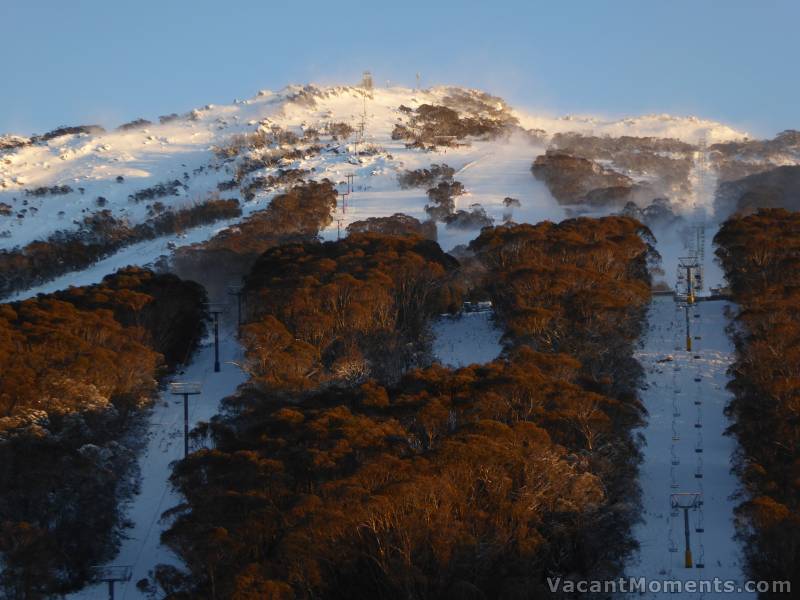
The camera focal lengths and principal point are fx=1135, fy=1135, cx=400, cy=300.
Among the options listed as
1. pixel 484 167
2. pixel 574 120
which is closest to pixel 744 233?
pixel 484 167

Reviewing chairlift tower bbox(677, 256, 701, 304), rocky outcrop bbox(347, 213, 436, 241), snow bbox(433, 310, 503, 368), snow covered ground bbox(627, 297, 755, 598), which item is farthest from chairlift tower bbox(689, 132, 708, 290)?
rocky outcrop bbox(347, 213, 436, 241)

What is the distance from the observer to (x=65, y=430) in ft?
95.6

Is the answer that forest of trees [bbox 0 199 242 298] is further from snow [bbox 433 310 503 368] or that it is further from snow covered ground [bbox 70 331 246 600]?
snow [bbox 433 310 503 368]

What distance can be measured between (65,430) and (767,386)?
1800cm

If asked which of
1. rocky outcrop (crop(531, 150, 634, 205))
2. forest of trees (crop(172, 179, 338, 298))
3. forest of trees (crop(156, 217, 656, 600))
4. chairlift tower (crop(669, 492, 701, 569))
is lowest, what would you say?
chairlift tower (crop(669, 492, 701, 569))

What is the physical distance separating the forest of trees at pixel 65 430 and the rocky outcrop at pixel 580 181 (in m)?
43.3

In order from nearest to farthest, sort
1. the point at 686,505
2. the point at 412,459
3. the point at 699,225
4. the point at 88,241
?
the point at 412,459
the point at 686,505
the point at 699,225
the point at 88,241

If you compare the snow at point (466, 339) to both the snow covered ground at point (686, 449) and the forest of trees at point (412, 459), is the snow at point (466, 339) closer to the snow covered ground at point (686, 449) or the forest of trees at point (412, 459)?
the forest of trees at point (412, 459)

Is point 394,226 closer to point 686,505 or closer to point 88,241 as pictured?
point 88,241

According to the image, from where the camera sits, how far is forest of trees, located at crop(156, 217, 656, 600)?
20516 millimetres

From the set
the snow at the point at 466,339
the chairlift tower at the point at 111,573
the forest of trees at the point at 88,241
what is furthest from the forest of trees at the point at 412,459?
the forest of trees at the point at 88,241

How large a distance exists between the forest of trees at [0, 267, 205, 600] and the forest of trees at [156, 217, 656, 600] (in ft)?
8.11

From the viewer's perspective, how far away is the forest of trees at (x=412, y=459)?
20516 millimetres

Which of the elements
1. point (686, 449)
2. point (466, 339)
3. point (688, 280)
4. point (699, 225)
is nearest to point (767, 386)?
point (686, 449)
